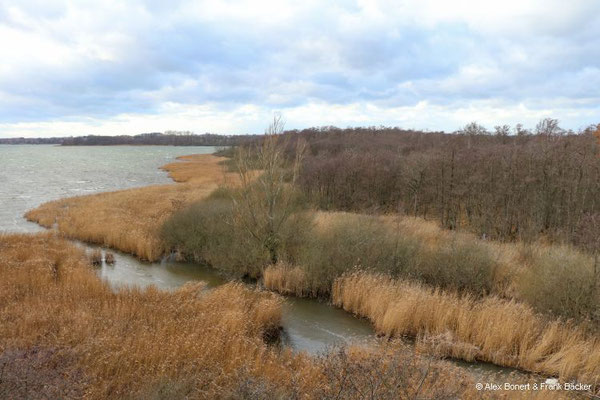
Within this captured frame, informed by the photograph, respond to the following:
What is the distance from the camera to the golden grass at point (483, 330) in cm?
886

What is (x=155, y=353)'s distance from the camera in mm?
7305

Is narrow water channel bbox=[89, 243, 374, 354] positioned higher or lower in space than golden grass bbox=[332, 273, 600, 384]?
lower

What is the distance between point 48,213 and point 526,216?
3034 centimetres

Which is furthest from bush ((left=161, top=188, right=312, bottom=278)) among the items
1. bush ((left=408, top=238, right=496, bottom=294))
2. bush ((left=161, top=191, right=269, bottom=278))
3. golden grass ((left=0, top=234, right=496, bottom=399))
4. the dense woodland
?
the dense woodland

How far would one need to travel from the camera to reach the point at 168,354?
7277 mm

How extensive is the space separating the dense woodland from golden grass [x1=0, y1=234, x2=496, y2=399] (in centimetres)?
1024

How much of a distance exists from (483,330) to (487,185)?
1423 cm

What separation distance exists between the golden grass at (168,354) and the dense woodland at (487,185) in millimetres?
10236

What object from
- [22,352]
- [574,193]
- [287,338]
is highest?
[574,193]

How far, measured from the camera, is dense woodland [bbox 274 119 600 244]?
19.5 metres

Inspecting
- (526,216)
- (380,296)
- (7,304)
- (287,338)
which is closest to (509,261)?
(380,296)

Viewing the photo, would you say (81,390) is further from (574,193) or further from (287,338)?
(574,193)

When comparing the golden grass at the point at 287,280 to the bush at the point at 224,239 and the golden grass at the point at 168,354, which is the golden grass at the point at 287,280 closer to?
the bush at the point at 224,239

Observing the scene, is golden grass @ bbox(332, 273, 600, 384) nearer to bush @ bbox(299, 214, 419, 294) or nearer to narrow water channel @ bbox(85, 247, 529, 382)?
narrow water channel @ bbox(85, 247, 529, 382)
